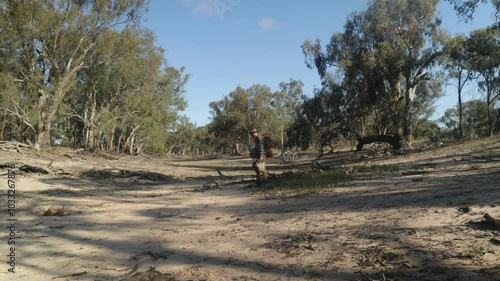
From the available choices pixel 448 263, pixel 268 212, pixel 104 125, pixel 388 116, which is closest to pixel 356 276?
pixel 448 263

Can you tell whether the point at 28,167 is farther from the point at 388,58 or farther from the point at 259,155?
the point at 388,58

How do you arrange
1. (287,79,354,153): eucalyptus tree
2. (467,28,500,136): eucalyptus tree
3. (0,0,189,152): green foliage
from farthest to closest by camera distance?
(287,79,354,153): eucalyptus tree < (0,0,189,152): green foliage < (467,28,500,136): eucalyptus tree

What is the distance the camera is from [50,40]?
24.7 meters

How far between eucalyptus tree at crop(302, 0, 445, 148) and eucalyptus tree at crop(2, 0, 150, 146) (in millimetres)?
17341

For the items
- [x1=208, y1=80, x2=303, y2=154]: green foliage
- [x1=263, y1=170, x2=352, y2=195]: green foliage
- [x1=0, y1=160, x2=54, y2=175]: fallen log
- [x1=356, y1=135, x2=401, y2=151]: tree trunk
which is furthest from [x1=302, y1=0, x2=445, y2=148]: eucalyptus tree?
[x1=208, y1=80, x2=303, y2=154]: green foliage

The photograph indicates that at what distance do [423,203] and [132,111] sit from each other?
38.4m

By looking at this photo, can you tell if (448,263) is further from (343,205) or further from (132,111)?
(132,111)

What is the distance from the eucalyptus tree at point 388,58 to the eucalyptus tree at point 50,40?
17.3 m

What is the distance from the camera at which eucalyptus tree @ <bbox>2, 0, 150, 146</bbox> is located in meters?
22.2

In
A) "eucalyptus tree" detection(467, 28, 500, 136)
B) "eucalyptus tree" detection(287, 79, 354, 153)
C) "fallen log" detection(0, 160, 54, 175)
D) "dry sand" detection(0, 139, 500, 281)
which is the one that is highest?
"eucalyptus tree" detection(467, 28, 500, 136)

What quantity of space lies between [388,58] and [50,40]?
23.8 meters

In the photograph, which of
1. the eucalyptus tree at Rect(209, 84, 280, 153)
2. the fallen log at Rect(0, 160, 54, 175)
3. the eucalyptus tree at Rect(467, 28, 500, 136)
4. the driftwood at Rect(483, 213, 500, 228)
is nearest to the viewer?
the driftwood at Rect(483, 213, 500, 228)

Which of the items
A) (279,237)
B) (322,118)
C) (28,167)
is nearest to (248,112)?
(322,118)

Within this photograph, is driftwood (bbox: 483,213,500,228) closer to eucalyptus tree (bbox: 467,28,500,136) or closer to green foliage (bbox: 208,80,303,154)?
eucalyptus tree (bbox: 467,28,500,136)
